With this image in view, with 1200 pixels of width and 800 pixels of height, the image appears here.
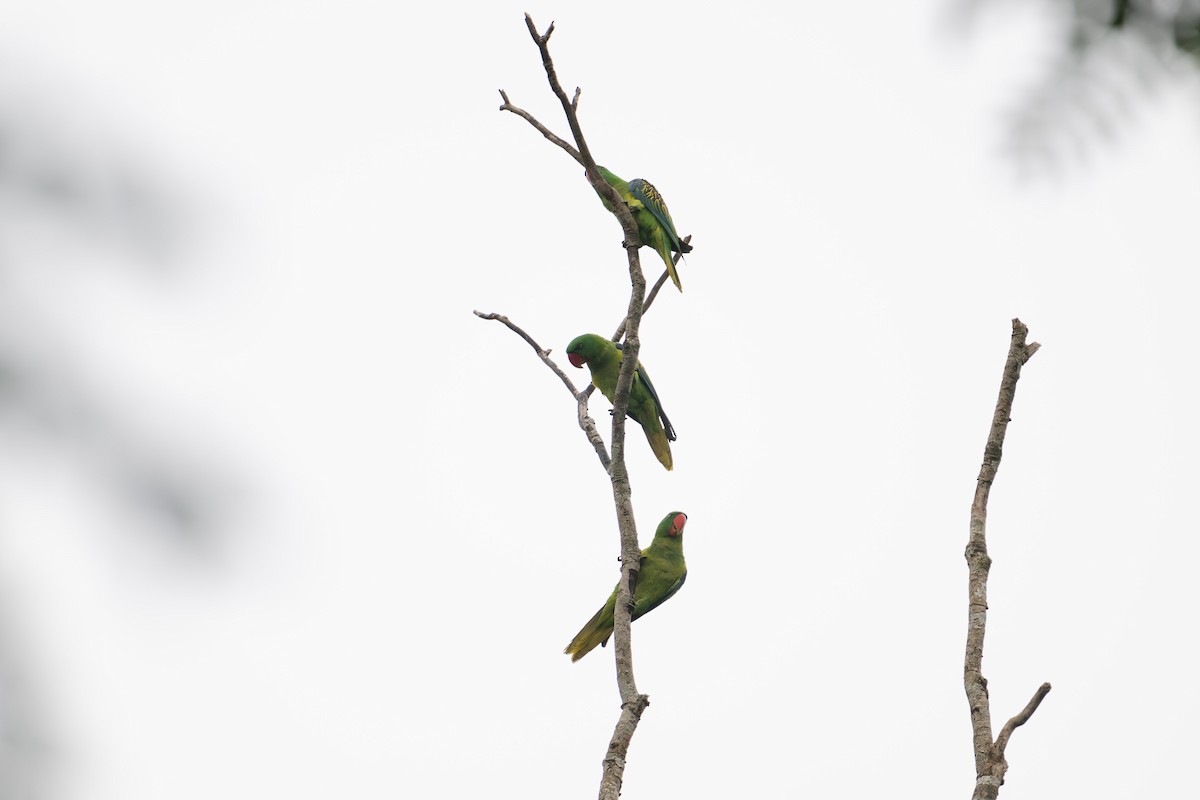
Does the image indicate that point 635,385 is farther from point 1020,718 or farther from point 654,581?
point 1020,718

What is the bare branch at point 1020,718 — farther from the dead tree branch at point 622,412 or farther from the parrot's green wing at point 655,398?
the parrot's green wing at point 655,398

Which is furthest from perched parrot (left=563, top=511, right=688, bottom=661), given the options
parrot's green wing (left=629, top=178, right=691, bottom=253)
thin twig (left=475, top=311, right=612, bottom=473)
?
parrot's green wing (left=629, top=178, right=691, bottom=253)

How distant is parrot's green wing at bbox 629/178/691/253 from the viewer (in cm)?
707

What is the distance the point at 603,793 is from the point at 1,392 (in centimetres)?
371

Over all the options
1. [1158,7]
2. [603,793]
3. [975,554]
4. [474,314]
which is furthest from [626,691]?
[1158,7]

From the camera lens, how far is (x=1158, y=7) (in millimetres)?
874

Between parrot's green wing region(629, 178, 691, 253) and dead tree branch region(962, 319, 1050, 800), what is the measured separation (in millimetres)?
3130

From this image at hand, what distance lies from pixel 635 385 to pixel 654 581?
126cm

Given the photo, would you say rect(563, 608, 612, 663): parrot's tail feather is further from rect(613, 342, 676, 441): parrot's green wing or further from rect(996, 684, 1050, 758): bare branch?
rect(996, 684, 1050, 758): bare branch

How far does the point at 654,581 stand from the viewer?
6309 mm

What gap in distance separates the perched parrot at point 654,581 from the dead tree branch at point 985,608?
2503 millimetres

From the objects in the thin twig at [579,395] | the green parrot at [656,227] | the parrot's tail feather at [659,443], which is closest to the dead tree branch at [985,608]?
the thin twig at [579,395]

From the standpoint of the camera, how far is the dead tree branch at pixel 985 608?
363cm

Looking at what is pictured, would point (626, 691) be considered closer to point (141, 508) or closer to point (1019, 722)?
point (1019, 722)
